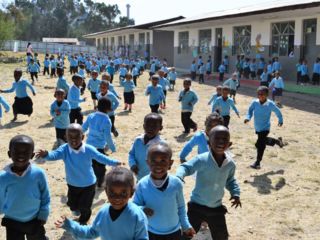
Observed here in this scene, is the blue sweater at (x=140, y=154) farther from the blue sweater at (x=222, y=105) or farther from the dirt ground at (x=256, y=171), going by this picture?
the blue sweater at (x=222, y=105)

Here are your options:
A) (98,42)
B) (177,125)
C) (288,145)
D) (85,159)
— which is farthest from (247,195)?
(98,42)

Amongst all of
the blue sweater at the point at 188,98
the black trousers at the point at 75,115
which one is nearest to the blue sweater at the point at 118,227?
the black trousers at the point at 75,115

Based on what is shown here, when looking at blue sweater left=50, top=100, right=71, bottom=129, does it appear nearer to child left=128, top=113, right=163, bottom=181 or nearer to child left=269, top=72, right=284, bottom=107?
child left=128, top=113, right=163, bottom=181

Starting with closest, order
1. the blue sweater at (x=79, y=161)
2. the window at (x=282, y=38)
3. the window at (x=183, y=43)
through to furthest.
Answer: the blue sweater at (x=79, y=161), the window at (x=282, y=38), the window at (x=183, y=43)

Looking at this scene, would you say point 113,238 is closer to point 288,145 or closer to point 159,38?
point 288,145

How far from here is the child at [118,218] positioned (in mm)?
2497

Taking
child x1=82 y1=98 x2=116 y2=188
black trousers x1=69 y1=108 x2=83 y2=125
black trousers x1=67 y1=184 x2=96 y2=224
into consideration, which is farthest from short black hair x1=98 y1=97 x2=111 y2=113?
black trousers x1=69 y1=108 x2=83 y2=125

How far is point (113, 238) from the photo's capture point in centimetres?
256

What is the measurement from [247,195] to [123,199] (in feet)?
12.2

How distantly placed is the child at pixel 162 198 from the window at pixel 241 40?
21156 millimetres

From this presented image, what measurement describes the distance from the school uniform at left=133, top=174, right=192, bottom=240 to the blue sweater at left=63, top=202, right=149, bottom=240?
1.36ft

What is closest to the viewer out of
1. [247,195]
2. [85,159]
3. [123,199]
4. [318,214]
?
[123,199]

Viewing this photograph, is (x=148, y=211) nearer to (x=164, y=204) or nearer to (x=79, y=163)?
(x=164, y=204)

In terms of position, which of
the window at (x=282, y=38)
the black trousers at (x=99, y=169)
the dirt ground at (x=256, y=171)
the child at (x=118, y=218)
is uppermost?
the window at (x=282, y=38)
